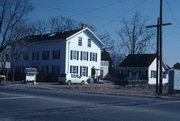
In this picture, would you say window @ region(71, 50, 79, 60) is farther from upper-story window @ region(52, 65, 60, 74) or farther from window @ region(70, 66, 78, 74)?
upper-story window @ region(52, 65, 60, 74)

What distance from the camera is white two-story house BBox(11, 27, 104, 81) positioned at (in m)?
52.0

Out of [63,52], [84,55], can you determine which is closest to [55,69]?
[63,52]

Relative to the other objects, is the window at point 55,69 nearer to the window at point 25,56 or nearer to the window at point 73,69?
the window at point 73,69

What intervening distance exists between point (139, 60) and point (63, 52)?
54.7 ft

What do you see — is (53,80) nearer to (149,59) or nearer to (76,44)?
Answer: (76,44)

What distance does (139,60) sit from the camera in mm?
61062

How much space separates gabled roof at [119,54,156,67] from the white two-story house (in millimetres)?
7205

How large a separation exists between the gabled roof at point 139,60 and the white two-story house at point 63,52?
7205 millimetres

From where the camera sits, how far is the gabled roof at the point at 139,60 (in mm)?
58978

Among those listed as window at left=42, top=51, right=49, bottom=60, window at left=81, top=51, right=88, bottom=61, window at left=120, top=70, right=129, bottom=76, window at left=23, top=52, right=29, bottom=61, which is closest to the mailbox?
window at left=81, top=51, right=88, bottom=61

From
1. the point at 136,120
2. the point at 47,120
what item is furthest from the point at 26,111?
the point at 136,120

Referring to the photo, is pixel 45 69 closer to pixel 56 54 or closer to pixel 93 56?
pixel 56 54

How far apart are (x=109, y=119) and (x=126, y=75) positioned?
159 ft

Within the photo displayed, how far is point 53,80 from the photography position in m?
52.0
